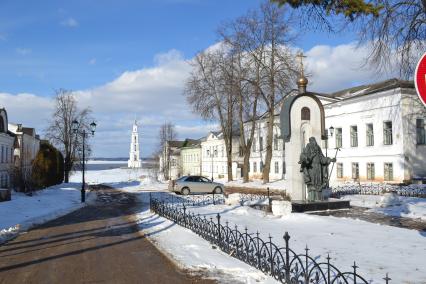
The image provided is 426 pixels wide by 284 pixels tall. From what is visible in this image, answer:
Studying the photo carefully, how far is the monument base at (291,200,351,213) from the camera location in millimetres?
16500

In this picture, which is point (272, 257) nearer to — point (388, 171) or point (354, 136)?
point (388, 171)

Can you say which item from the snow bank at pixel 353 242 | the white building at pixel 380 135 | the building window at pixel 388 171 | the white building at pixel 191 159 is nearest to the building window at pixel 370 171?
the white building at pixel 380 135

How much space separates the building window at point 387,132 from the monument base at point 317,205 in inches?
786

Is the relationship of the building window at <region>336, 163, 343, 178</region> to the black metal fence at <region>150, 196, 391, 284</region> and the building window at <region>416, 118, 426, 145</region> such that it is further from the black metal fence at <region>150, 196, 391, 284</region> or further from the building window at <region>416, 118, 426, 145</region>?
the black metal fence at <region>150, 196, 391, 284</region>

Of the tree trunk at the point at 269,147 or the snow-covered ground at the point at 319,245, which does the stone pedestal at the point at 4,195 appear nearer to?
the snow-covered ground at the point at 319,245

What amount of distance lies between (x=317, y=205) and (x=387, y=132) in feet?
71.9

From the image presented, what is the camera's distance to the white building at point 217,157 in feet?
216

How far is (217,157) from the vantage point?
7369 centimetres

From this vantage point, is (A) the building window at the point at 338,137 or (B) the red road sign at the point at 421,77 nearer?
(B) the red road sign at the point at 421,77

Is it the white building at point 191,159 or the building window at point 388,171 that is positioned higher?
the white building at point 191,159

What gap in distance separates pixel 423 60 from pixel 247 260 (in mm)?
6155

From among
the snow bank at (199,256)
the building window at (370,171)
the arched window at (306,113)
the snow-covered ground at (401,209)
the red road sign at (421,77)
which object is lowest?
the snow bank at (199,256)

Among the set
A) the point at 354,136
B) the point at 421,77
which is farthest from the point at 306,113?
the point at 354,136

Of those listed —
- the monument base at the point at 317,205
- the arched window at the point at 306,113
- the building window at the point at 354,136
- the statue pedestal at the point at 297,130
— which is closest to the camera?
the monument base at the point at 317,205
